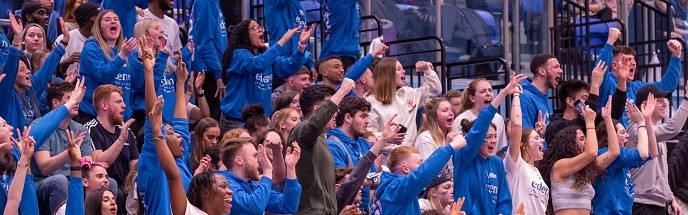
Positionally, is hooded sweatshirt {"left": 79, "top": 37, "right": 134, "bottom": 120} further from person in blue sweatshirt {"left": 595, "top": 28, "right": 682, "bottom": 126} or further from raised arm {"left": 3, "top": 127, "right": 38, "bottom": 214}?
person in blue sweatshirt {"left": 595, "top": 28, "right": 682, "bottom": 126}

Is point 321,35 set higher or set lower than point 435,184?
higher

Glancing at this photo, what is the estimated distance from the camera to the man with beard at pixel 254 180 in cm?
889

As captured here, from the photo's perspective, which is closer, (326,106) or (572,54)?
(326,106)

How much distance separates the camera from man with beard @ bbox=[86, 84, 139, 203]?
10.4 meters

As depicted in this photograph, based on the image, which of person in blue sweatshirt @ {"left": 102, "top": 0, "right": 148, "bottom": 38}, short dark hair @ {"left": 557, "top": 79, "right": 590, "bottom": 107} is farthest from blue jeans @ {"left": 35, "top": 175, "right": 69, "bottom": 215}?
short dark hair @ {"left": 557, "top": 79, "right": 590, "bottom": 107}

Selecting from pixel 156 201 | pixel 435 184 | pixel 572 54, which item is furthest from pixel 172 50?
pixel 572 54

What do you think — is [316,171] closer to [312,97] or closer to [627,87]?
[312,97]

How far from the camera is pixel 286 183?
8914 millimetres

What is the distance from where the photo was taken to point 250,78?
12.8m

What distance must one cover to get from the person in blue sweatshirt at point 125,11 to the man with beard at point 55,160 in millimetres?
1749

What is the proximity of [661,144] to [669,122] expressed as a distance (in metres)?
0.20

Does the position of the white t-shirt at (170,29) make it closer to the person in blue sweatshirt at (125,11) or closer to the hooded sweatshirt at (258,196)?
the person in blue sweatshirt at (125,11)

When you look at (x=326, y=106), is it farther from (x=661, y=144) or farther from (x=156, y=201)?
(x=661, y=144)

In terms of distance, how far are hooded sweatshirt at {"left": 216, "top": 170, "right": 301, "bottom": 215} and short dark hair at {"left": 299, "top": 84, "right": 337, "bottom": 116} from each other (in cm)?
182
